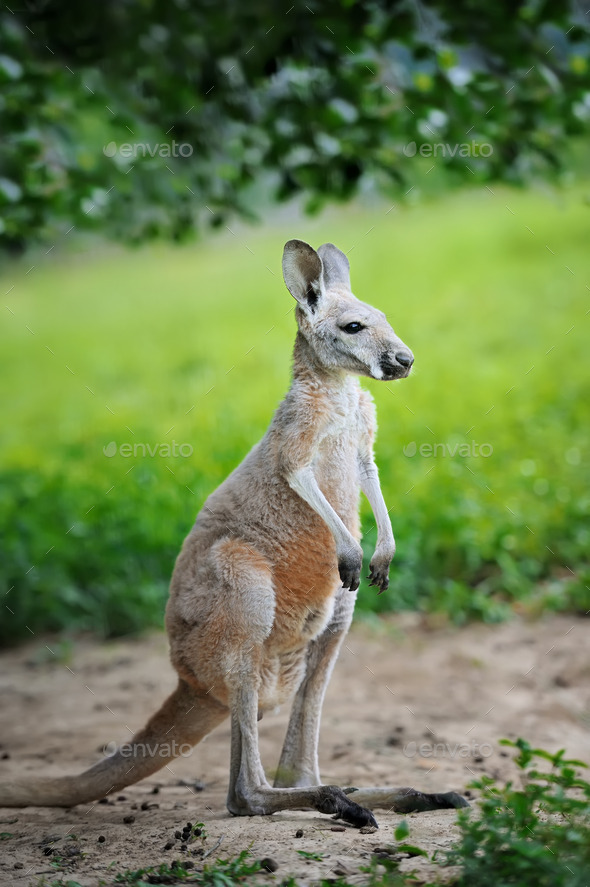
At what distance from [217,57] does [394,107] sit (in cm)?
95

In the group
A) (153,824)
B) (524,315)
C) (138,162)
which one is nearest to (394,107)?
(138,162)

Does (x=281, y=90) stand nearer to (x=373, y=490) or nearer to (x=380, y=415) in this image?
(x=380, y=415)

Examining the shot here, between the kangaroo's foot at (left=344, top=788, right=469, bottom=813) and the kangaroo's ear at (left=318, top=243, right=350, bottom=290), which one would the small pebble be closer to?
the kangaroo's foot at (left=344, top=788, right=469, bottom=813)

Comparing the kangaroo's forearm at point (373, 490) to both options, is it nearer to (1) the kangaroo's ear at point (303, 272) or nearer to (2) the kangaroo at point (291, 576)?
(2) the kangaroo at point (291, 576)

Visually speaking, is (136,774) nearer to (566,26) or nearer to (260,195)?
(566,26)

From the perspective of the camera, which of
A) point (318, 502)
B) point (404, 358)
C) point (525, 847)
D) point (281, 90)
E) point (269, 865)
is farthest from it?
point (281, 90)

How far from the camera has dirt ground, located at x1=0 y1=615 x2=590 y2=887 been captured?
9.16 ft

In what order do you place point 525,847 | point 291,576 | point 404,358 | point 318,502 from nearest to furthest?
point 525,847 → point 404,358 → point 318,502 → point 291,576

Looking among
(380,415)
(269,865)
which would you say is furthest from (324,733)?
(380,415)

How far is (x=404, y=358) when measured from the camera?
9.27ft

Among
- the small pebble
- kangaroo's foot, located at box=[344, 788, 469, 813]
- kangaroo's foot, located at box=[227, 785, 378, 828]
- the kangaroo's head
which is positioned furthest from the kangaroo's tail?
the kangaroo's head

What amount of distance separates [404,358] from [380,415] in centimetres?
373

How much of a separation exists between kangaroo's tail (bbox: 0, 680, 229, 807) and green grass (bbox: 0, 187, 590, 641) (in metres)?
1.38

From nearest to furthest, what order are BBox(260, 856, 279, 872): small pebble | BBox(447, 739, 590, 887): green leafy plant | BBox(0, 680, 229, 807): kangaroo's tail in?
BBox(447, 739, 590, 887): green leafy plant, BBox(260, 856, 279, 872): small pebble, BBox(0, 680, 229, 807): kangaroo's tail
